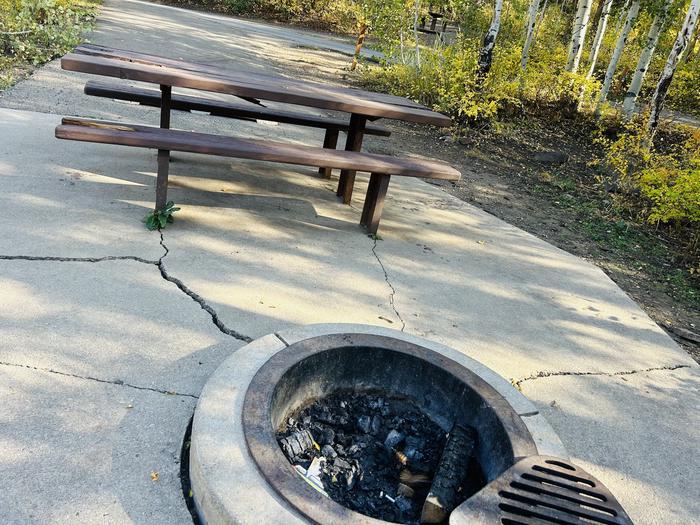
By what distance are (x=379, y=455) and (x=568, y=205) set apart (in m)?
4.92

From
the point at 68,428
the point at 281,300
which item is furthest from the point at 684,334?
the point at 68,428

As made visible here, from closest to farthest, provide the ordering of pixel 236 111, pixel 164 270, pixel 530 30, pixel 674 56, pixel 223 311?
pixel 223 311 < pixel 164 270 < pixel 236 111 < pixel 674 56 < pixel 530 30

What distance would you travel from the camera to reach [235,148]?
152 inches

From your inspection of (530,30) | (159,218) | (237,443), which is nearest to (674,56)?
(530,30)

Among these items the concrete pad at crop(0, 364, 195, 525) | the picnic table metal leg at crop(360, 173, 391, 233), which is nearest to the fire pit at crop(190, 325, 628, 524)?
the concrete pad at crop(0, 364, 195, 525)

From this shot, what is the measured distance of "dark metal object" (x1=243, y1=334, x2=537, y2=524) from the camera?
2037 mm

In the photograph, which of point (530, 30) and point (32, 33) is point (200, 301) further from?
point (530, 30)

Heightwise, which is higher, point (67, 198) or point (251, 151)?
point (251, 151)

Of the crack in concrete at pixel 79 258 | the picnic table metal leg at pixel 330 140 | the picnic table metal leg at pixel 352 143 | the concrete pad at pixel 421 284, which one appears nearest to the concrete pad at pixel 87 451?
the concrete pad at pixel 421 284

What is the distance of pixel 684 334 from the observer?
13.2ft

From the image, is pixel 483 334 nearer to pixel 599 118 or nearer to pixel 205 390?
pixel 205 390

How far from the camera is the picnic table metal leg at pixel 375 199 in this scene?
439cm

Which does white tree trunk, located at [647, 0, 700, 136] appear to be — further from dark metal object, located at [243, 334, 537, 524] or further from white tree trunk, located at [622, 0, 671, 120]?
dark metal object, located at [243, 334, 537, 524]

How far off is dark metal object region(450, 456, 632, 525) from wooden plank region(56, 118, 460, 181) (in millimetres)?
2645
